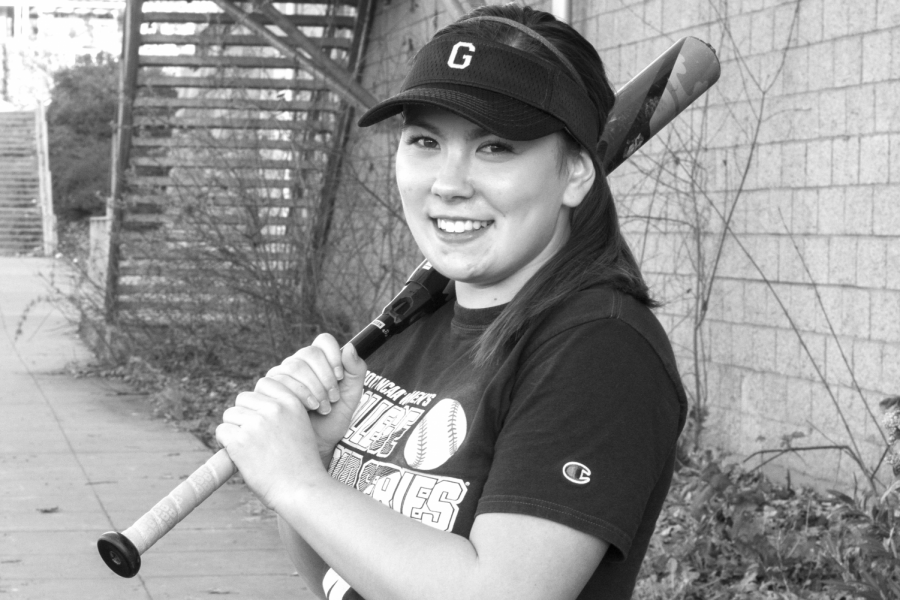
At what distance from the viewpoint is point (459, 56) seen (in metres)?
1.80

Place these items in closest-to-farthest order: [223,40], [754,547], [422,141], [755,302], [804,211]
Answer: [422,141] < [754,547] < [804,211] < [755,302] < [223,40]

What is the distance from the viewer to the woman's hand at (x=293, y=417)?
1703mm

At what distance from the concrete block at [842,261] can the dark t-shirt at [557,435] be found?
3790 mm

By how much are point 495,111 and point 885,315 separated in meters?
3.86

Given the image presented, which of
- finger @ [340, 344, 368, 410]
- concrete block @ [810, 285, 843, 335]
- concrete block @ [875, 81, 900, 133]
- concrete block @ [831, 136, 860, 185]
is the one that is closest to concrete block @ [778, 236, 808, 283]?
concrete block @ [810, 285, 843, 335]

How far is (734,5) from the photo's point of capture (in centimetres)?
607

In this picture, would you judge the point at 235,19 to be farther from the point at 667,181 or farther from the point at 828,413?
the point at 828,413

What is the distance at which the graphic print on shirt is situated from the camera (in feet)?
5.67

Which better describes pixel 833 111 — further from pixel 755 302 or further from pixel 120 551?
pixel 120 551

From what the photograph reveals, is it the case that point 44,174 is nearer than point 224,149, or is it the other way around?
point 224,149

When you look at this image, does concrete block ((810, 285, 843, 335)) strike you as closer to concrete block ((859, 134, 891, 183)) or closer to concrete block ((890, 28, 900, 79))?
concrete block ((859, 134, 891, 183))

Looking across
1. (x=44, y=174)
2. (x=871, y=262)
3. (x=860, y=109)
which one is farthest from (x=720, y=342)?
(x=44, y=174)

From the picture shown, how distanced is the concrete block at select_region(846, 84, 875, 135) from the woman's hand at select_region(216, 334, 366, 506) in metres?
3.85

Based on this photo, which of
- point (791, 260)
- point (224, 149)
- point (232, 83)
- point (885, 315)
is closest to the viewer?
point (885, 315)
